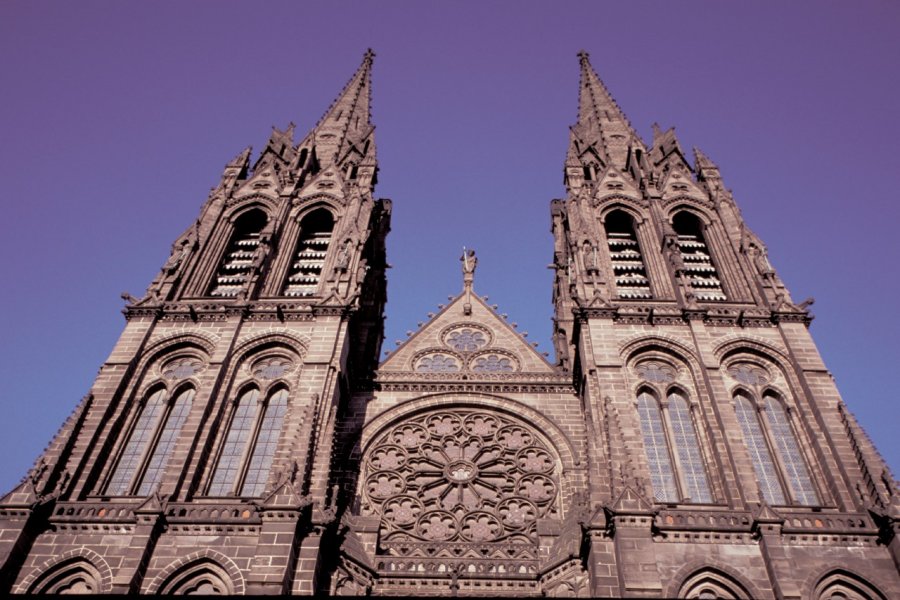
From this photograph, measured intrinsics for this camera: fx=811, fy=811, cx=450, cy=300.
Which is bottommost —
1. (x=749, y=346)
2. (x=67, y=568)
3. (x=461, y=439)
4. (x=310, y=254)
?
(x=67, y=568)

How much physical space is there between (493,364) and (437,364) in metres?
1.72

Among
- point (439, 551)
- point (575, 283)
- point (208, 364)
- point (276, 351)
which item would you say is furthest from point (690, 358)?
point (208, 364)

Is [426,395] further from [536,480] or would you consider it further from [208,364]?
[208,364]

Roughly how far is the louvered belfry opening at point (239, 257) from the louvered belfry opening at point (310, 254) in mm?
1407

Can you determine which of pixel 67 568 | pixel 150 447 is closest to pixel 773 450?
pixel 150 447

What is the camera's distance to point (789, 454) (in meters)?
19.3

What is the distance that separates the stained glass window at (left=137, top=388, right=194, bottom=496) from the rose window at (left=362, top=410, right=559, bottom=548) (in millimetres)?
4845

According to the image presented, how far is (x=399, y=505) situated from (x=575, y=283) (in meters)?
9.24

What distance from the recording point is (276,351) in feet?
73.2

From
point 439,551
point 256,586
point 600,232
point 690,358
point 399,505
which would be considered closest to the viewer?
point 256,586

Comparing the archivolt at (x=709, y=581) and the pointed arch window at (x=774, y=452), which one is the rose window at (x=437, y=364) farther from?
the archivolt at (x=709, y=581)

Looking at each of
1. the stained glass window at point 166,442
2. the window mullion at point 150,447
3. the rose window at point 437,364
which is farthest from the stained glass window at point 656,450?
the window mullion at point 150,447

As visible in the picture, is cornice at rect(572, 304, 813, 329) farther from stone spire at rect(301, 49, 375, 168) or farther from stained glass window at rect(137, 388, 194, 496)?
stone spire at rect(301, 49, 375, 168)

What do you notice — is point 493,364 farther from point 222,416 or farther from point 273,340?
point 222,416
